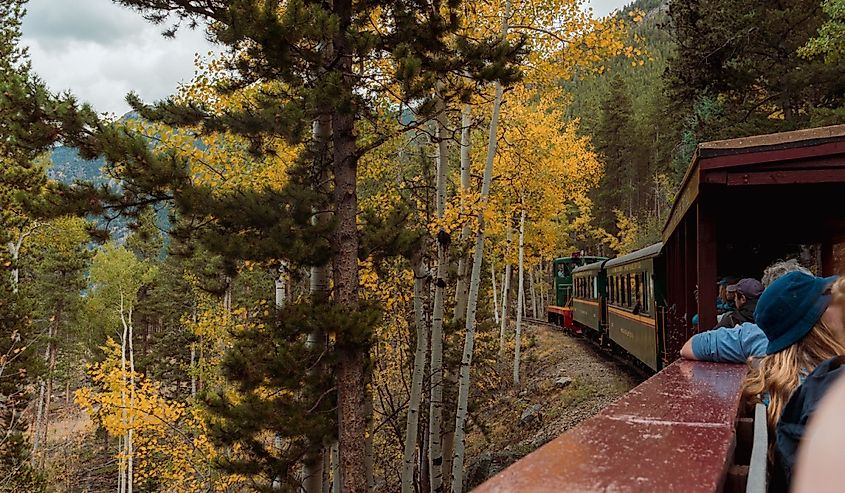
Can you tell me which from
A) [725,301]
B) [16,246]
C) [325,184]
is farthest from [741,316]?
[16,246]

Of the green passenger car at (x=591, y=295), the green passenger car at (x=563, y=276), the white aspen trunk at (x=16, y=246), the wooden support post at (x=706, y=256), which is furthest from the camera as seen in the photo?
the green passenger car at (x=563, y=276)

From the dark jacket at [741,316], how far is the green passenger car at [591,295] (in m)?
14.4

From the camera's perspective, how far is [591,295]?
21.6 m

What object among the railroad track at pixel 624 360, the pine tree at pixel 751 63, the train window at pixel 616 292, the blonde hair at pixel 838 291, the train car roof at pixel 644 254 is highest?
the pine tree at pixel 751 63

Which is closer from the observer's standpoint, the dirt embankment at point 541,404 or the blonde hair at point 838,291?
the blonde hair at point 838,291

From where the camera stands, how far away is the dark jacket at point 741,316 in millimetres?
4871

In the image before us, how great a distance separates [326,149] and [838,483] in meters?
8.10

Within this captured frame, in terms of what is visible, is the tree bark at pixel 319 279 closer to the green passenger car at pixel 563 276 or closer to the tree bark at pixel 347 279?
the tree bark at pixel 347 279

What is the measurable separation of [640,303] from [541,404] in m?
4.83

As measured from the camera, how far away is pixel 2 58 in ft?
51.6

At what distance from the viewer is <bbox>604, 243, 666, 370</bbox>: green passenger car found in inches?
437

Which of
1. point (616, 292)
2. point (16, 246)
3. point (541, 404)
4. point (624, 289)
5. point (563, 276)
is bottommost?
point (541, 404)

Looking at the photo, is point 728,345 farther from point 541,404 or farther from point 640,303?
point 541,404

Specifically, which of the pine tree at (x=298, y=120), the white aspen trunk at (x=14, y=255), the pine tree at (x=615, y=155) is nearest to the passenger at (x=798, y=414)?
the pine tree at (x=298, y=120)
